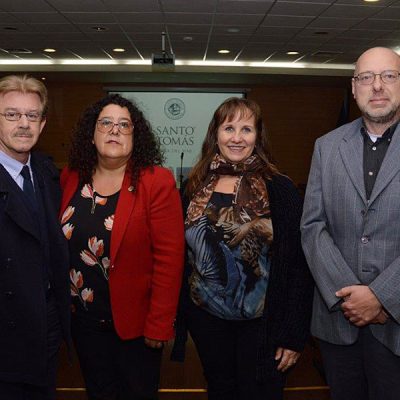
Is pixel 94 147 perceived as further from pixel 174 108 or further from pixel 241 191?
pixel 174 108

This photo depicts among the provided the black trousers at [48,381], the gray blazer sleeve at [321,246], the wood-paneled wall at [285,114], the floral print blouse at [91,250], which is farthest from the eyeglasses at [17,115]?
the wood-paneled wall at [285,114]

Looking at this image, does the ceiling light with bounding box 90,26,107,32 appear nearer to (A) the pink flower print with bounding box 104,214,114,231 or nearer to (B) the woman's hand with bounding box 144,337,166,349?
(A) the pink flower print with bounding box 104,214,114,231

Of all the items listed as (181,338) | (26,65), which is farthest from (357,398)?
(26,65)

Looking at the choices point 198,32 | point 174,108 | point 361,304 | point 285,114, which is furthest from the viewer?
point 285,114

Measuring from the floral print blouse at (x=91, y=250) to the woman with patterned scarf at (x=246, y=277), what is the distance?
325mm

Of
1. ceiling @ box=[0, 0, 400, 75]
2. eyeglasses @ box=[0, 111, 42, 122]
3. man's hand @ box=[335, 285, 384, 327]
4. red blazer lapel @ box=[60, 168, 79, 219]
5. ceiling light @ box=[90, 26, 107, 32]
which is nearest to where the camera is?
man's hand @ box=[335, 285, 384, 327]

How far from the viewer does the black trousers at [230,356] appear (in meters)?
1.83

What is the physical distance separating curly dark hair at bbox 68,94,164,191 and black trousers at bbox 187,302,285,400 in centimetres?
63

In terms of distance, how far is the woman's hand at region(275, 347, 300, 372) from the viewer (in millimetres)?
1827

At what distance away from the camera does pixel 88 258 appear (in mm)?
1826

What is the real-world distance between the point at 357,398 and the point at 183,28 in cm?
611

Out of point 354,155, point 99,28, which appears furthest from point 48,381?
point 99,28

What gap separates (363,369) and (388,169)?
0.72 meters

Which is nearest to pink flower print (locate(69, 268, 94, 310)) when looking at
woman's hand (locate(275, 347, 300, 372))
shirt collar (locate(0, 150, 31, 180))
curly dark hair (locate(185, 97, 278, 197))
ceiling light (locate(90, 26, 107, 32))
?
shirt collar (locate(0, 150, 31, 180))
